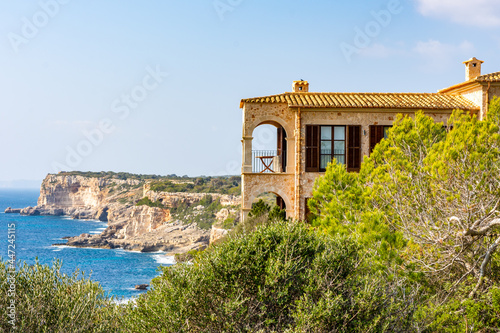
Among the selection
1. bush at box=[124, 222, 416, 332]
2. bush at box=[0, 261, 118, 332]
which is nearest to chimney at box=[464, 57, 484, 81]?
bush at box=[124, 222, 416, 332]

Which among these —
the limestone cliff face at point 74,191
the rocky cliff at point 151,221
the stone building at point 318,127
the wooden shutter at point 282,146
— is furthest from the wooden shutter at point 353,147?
the limestone cliff face at point 74,191

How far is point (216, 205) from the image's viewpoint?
95.8m

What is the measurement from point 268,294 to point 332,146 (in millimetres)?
12076

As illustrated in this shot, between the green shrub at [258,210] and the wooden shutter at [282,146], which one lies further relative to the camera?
the wooden shutter at [282,146]

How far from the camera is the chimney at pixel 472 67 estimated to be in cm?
2320

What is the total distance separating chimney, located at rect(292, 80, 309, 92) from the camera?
23.9 m

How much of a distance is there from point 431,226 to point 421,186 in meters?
1.04

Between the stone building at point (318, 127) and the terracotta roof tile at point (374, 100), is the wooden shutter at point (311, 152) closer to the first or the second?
the stone building at point (318, 127)

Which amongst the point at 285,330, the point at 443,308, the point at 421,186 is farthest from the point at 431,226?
the point at 285,330

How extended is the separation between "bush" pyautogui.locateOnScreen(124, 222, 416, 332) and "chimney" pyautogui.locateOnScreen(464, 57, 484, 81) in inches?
610

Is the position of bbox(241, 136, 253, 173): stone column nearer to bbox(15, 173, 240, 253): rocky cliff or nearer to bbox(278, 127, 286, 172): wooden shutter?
bbox(278, 127, 286, 172): wooden shutter

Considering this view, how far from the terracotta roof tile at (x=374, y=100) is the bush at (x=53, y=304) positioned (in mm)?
12250

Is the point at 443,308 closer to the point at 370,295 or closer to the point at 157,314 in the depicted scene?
the point at 370,295

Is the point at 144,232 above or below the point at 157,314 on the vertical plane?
below
